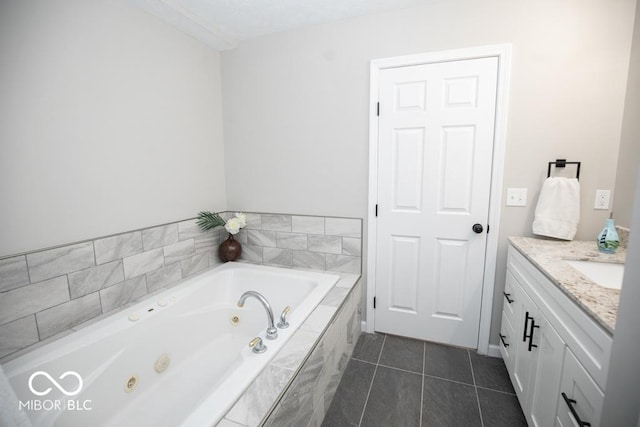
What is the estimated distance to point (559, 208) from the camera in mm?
1655

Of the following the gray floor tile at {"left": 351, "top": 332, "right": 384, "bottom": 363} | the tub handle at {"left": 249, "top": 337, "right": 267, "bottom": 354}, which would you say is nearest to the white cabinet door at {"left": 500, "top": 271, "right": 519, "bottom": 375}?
the gray floor tile at {"left": 351, "top": 332, "right": 384, "bottom": 363}

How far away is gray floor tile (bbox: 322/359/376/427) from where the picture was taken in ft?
4.88

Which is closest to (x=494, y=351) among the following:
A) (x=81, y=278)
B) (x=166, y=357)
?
(x=166, y=357)

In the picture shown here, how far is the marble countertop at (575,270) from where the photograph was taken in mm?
862

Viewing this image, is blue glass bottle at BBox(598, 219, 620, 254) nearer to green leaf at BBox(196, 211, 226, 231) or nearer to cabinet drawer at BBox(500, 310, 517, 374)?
cabinet drawer at BBox(500, 310, 517, 374)

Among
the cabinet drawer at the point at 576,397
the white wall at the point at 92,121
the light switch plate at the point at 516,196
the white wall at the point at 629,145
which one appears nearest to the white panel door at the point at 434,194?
the light switch plate at the point at 516,196

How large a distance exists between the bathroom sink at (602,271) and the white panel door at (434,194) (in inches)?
22.7

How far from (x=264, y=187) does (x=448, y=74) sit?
66.1 inches

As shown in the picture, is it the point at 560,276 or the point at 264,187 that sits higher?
the point at 264,187

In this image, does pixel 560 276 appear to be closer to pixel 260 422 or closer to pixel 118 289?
pixel 260 422

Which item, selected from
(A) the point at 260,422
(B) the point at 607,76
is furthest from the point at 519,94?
(A) the point at 260,422

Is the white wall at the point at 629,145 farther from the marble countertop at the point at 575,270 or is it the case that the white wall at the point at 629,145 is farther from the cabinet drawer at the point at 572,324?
the cabinet drawer at the point at 572,324

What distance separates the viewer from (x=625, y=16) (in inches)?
60.1

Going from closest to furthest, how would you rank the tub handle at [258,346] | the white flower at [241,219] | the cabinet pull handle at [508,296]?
the tub handle at [258,346] → the cabinet pull handle at [508,296] → the white flower at [241,219]
